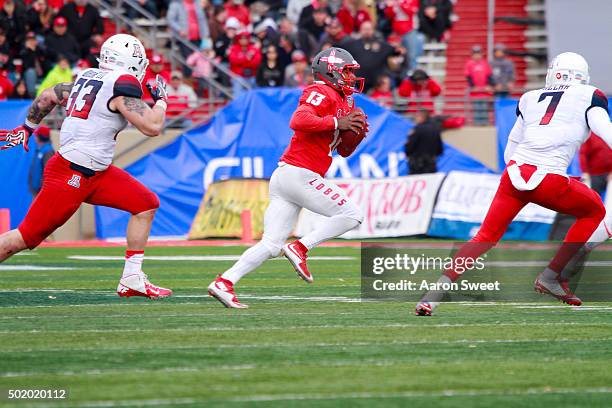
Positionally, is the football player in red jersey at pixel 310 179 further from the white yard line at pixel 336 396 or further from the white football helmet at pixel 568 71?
the white yard line at pixel 336 396

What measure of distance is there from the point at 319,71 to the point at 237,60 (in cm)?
1315

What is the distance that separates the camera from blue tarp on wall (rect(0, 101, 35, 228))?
19484mm

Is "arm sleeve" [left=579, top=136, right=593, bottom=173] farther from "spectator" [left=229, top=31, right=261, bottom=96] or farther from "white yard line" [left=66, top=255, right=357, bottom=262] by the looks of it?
"spectator" [left=229, top=31, right=261, bottom=96]

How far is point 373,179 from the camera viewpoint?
19.4m

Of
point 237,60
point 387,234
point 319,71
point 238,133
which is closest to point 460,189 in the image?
point 387,234

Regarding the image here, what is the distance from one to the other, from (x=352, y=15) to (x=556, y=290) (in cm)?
1428

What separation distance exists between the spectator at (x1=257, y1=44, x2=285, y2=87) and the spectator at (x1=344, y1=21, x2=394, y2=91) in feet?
4.31

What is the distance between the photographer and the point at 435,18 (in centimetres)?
2384

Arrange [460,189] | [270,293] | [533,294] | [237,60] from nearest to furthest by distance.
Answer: [533,294], [270,293], [460,189], [237,60]

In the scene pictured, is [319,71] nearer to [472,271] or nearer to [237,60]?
[472,271]

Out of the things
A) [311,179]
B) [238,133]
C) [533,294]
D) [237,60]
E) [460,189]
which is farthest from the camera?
[237,60]

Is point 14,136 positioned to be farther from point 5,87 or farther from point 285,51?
point 285,51

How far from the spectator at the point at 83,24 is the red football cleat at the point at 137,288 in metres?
12.1

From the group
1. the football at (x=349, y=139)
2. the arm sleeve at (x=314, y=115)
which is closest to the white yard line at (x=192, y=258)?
the football at (x=349, y=139)
